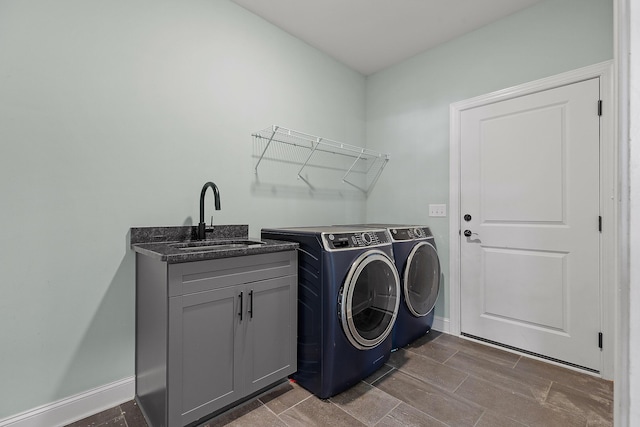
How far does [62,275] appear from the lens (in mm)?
1507

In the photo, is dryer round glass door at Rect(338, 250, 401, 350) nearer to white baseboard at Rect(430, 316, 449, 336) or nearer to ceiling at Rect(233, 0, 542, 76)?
white baseboard at Rect(430, 316, 449, 336)

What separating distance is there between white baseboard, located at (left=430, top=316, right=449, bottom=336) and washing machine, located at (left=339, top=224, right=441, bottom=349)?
7.1 inches

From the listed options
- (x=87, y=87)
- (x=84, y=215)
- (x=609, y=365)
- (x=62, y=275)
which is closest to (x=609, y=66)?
(x=609, y=365)

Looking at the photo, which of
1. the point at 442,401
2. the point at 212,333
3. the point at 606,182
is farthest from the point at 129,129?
the point at 606,182

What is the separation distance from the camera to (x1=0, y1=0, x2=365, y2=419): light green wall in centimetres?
140

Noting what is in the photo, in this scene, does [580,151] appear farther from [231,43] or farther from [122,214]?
[122,214]

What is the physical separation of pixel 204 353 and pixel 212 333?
94 mm

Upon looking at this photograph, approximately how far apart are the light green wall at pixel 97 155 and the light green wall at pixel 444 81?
4.97ft

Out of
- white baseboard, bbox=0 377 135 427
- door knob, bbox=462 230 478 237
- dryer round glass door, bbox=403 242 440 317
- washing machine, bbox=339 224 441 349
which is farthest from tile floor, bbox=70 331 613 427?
door knob, bbox=462 230 478 237

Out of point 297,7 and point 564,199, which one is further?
point 297,7

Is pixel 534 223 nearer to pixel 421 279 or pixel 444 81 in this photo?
pixel 421 279

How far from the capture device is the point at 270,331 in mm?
1669

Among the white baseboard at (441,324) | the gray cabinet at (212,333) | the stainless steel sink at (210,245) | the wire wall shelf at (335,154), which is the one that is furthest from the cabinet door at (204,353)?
the white baseboard at (441,324)

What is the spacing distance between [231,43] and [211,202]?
3.91 feet
